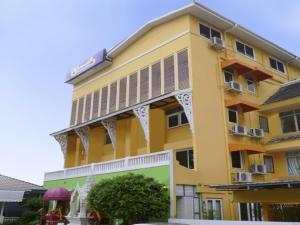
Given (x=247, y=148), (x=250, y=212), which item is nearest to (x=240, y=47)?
(x=247, y=148)

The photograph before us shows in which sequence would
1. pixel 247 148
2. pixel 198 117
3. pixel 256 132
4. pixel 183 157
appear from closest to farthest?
pixel 198 117
pixel 247 148
pixel 183 157
pixel 256 132

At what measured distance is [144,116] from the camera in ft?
67.3

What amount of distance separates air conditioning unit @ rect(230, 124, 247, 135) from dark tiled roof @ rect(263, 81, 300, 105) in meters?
3.86

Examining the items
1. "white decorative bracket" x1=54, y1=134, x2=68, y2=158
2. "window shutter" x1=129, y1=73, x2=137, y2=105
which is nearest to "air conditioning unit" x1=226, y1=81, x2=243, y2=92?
"window shutter" x1=129, y1=73, x2=137, y2=105

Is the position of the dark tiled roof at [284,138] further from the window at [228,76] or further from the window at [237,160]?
the window at [228,76]

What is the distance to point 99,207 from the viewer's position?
52.2ft

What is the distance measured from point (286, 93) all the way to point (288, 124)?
2291mm

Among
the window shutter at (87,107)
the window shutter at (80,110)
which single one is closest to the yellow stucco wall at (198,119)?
the window shutter at (87,107)

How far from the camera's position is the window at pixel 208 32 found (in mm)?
22308

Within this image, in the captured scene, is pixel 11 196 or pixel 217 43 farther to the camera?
pixel 11 196

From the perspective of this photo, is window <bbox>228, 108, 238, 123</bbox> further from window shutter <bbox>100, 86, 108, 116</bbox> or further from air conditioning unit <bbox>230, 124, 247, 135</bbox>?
window shutter <bbox>100, 86, 108, 116</bbox>

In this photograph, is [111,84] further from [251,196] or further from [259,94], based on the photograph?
[251,196]

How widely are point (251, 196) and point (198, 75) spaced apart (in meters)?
7.97

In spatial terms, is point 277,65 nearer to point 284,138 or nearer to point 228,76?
point 228,76
